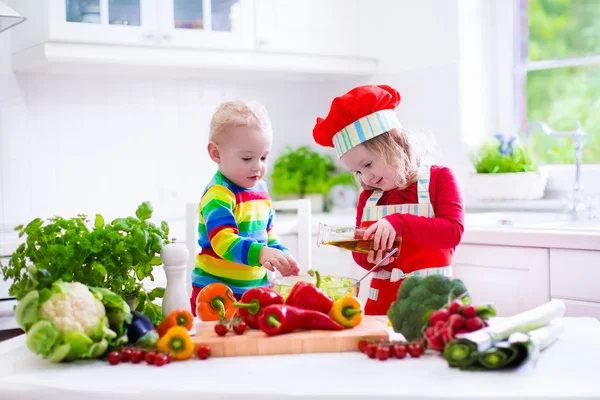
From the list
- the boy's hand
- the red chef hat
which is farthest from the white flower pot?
the boy's hand

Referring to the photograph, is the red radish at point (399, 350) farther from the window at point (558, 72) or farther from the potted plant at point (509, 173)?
the window at point (558, 72)

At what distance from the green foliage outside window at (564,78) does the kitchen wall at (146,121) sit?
10.3 inches

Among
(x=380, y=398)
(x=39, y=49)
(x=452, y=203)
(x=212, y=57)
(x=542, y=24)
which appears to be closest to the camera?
(x=380, y=398)

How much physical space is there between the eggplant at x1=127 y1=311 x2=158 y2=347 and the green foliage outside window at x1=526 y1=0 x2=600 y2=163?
2.40 meters

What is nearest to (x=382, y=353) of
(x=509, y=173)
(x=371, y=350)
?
(x=371, y=350)

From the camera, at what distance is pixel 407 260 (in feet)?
6.77

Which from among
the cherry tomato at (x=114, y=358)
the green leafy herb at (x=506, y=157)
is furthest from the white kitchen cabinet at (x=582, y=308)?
the cherry tomato at (x=114, y=358)

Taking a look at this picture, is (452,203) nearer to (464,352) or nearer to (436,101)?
(464,352)

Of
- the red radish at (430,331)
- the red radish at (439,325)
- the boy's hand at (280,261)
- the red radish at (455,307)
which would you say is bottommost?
the red radish at (430,331)

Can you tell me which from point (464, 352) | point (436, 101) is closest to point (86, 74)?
point (436, 101)

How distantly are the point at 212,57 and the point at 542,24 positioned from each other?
1468 mm

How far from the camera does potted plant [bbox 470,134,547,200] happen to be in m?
3.08

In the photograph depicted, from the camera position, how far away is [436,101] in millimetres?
3344

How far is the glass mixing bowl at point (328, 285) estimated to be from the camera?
1.50 m
